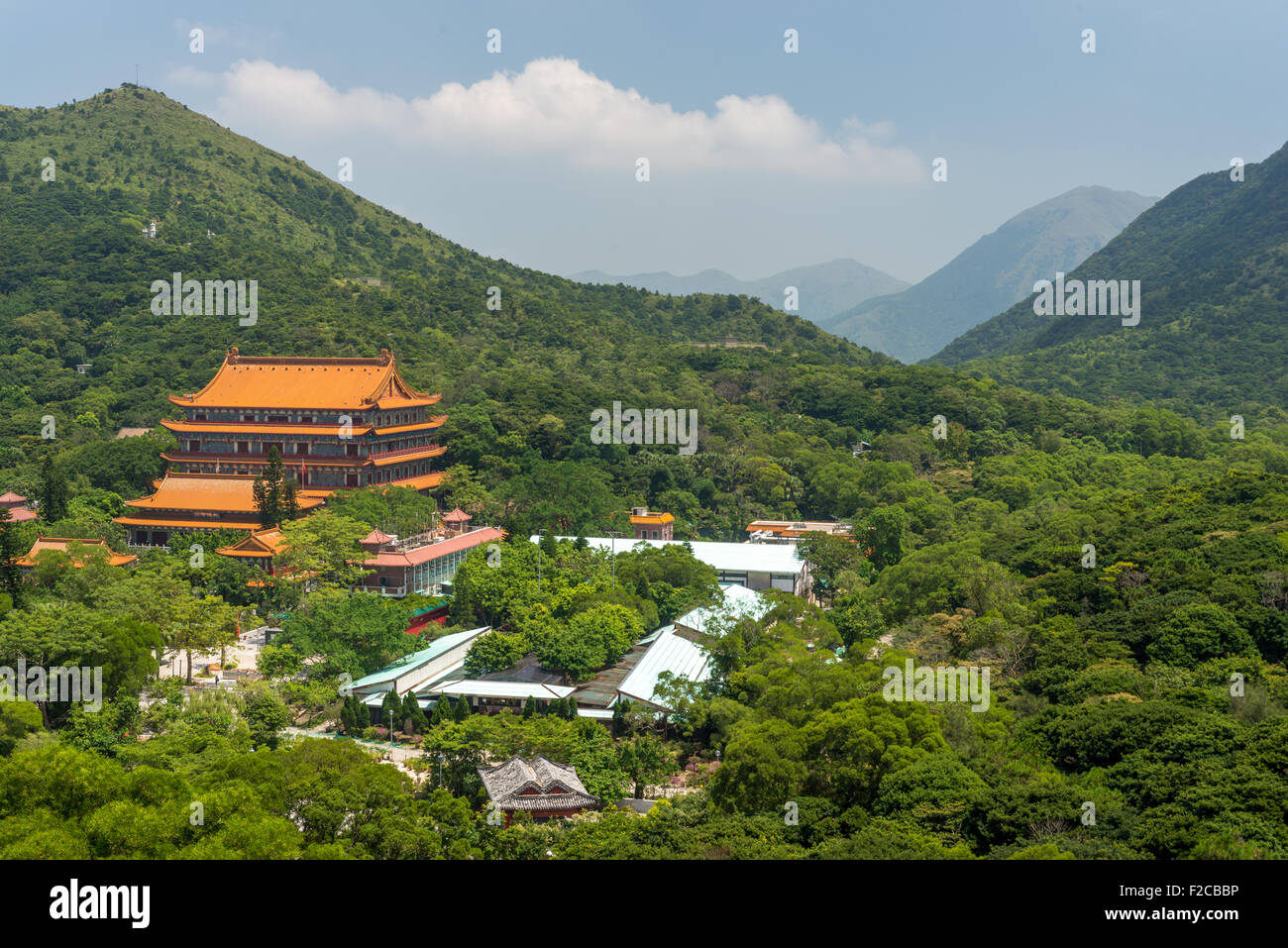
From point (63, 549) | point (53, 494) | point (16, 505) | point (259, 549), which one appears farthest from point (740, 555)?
point (16, 505)

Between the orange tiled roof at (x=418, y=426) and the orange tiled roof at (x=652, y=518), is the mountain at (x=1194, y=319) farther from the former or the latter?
the orange tiled roof at (x=418, y=426)

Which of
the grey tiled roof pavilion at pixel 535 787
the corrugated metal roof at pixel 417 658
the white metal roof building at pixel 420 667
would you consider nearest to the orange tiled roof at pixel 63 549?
the corrugated metal roof at pixel 417 658

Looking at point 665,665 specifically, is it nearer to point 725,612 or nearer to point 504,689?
point 725,612

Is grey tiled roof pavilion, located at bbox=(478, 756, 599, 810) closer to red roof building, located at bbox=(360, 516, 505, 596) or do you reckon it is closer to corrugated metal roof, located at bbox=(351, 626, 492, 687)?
corrugated metal roof, located at bbox=(351, 626, 492, 687)

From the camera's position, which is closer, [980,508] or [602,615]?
[602,615]

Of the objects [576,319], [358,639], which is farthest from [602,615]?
[576,319]
